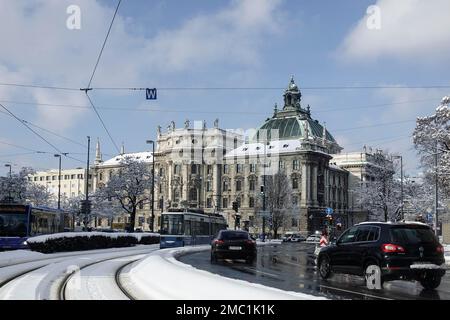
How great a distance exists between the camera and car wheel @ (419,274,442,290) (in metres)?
14.9

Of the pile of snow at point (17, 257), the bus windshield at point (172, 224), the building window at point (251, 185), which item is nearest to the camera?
the pile of snow at point (17, 257)

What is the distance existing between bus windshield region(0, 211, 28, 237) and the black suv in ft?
83.0

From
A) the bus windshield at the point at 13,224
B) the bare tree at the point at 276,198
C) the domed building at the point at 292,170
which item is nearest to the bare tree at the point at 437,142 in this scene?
the bus windshield at the point at 13,224

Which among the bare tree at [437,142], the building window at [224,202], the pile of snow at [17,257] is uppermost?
the bare tree at [437,142]

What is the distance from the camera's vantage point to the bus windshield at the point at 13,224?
35.4 m

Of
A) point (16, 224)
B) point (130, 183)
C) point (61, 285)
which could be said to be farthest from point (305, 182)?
point (61, 285)

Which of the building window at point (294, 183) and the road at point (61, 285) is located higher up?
the building window at point (294, 183)

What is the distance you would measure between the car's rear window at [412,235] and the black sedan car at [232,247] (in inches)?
480

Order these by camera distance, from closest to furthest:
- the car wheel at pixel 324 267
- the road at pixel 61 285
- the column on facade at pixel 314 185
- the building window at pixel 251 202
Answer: the road at pixel 61 285 → the car wheel at pixel 324 267 → the column on facade at pixel 314 185 → the building window at pixel 251 202

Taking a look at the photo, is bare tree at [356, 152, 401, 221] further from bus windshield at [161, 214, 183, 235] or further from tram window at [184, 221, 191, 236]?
bus windshield at [161, 214, 183, 235]

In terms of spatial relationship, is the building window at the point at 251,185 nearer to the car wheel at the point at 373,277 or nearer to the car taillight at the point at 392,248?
the car wheel at the point at 373,277

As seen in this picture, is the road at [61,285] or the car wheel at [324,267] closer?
the road at [61,285]
